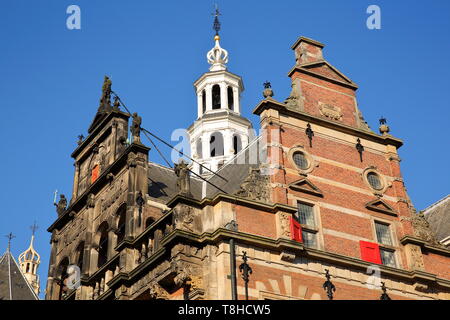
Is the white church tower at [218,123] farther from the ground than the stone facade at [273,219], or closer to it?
farther from the ground

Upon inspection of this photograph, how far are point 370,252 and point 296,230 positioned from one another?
292 centimetres

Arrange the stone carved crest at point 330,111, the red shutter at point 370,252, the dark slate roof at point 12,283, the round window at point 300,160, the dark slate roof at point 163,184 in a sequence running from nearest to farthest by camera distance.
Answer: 1. the red shutter at point 370,252
2. the round window at point 300,160
3. the stone carved crest at point 330,111
4. the dark slate roof at point 163,184
5. the dark slate roof at point 12,283

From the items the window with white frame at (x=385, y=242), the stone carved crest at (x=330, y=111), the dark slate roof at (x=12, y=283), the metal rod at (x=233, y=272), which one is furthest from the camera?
the dark slate roof at (x=12, y=283)

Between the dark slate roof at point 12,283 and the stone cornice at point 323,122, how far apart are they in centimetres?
2075

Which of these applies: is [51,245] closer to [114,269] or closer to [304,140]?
[114,269]

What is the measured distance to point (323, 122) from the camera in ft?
87.0

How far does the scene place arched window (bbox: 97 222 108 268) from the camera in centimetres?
2738

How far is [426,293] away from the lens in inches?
971

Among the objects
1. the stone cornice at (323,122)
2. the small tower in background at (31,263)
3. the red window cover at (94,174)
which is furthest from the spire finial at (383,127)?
the small tower in background at (31,263)

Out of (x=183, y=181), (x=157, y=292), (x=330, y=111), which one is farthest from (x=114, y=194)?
(x=330, y=111)

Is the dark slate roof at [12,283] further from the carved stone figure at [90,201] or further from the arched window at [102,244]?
the arched window at [102,244]

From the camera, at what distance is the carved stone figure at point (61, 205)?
30.6m
